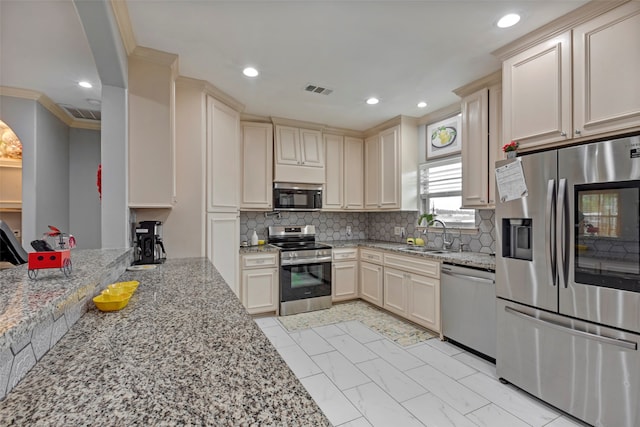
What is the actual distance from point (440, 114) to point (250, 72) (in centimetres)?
228

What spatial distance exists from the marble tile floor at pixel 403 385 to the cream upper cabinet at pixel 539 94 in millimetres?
1791

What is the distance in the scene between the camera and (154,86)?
2.20 metres

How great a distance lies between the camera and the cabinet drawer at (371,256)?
369cm

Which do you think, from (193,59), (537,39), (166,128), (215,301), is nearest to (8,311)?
(215,301)

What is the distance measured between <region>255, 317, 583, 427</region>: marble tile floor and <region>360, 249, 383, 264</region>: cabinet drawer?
1.02 meters

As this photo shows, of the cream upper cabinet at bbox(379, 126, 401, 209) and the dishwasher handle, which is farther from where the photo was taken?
the cream upper cabinet at bbox(379, 126, 401, 209)

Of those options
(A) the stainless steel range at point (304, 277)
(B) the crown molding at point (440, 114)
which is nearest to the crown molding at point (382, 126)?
(B) the crown molding at point (440, 114)

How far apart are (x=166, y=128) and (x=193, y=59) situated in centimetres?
62

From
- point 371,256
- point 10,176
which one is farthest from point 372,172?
point 10,176

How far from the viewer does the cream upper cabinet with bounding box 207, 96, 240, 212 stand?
109 inches

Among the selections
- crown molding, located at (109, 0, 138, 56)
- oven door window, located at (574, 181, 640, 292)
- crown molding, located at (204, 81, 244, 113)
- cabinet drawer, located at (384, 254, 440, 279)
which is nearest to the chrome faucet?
cabinet drawer, located at (384, 254, 440, 279)

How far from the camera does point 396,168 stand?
3.77 meters

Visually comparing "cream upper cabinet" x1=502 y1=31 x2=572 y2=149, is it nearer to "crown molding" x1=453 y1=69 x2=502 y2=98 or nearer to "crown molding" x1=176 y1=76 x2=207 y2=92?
"crown molding" x1=453 y1=69 x2=502 y2=98

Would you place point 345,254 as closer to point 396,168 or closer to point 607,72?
point 396,168
